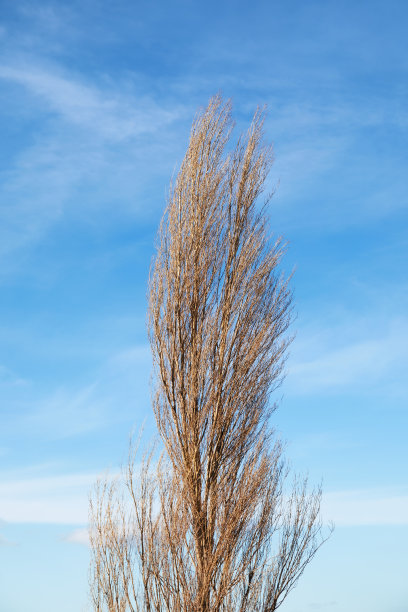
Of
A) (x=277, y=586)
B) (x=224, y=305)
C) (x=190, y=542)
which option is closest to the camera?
(x=190, y=542)

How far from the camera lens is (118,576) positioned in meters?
8.21

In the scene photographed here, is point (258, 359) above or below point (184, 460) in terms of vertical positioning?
above

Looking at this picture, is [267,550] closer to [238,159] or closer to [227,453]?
[227,453]

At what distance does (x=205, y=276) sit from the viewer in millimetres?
8578

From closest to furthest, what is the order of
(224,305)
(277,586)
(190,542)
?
(190,542) → (224,305) → (277,586)

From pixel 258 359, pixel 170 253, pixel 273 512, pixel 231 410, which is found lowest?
pixel 273 512

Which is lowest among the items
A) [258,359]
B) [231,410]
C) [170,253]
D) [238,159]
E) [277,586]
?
[277,586]

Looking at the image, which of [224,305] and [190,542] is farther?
[224,305]

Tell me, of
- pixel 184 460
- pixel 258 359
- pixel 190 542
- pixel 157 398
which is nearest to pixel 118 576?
pixel 190 542

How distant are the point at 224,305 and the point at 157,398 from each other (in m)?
1.40

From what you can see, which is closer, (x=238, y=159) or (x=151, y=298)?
(x=151, y=298)

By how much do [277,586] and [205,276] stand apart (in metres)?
4.26

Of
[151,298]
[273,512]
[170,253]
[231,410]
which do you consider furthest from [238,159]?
[273,512]

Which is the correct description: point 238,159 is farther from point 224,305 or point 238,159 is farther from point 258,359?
point 258,359
